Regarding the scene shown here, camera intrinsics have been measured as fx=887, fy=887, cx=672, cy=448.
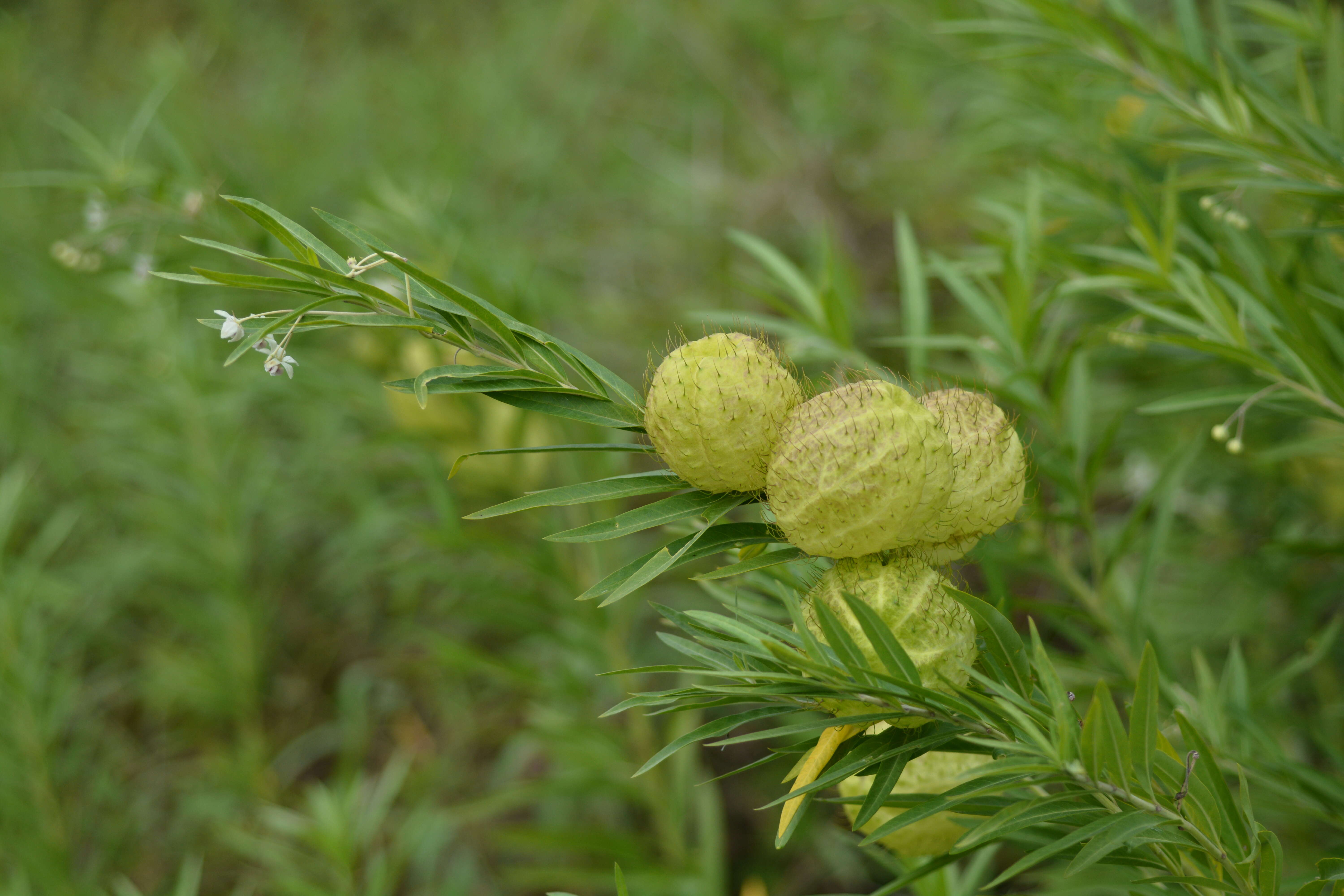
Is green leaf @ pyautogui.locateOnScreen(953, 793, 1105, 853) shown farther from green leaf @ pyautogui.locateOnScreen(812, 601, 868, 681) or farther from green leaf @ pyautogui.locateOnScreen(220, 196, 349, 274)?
green leaf @ pyautogui.locateOnScreen(220, 196, 349, 274)

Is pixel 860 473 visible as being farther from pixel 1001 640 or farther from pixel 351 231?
pixel 351 231

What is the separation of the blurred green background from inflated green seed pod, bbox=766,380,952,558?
35 cm

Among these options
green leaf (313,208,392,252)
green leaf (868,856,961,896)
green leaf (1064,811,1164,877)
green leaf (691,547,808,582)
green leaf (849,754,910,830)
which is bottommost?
green leaf (868,856,961,896)

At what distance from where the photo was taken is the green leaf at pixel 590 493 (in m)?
0.60

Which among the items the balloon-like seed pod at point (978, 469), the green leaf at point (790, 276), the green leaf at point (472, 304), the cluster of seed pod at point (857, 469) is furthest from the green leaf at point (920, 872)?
the green leaf at point (790, 276)

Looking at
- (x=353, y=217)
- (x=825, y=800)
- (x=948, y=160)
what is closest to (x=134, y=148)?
(x=353, y=217)

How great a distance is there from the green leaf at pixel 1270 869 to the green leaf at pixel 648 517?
409 mm

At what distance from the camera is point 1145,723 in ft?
1.73

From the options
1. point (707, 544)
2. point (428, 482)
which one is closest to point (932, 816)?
point (707, 544)

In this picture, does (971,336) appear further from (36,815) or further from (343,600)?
(36,815)

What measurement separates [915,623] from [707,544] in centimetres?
15

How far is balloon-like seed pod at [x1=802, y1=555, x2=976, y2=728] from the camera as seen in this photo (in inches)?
21.9

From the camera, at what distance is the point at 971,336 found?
2.01 metres

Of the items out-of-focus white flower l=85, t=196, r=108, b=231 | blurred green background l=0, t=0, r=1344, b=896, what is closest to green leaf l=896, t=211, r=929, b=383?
blurred green background l=0, t=0, r=1344, b=896
